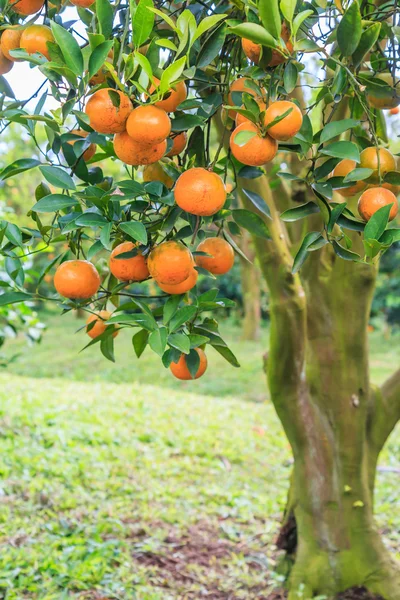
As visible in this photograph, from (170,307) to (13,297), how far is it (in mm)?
288

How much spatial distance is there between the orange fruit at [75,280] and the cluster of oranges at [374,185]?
488 mm

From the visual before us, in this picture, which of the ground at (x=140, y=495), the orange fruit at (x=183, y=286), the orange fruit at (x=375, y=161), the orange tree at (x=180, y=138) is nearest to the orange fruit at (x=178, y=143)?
the orange tree at (x=180, y=138)

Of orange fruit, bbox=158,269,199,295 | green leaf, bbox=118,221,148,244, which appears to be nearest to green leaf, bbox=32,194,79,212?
green leaf, bbox=118,221,148,244

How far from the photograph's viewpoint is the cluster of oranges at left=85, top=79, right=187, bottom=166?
0.82 meters

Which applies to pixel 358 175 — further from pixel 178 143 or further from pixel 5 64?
pixel 5 64

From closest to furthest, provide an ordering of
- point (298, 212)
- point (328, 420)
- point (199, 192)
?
point (199, 192)
point (298, 212)
point (328, 420)

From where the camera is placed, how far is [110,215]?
101 cm

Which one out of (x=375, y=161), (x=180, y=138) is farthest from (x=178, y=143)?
(x=375, y=161)

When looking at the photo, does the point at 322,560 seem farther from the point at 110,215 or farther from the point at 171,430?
the point at 171,430

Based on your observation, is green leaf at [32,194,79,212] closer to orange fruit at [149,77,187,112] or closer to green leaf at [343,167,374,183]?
orange fruit at [149,77,187,112]

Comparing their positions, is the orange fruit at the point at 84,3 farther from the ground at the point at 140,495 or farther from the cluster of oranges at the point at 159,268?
the ground at the point at 140,495

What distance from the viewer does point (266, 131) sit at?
0.90m

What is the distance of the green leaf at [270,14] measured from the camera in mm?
832

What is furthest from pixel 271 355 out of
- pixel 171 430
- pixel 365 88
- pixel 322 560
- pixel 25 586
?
pixel 171 430
